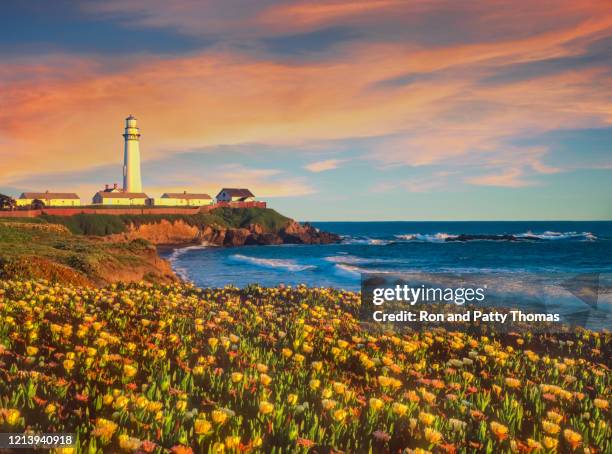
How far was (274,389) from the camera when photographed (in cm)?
438

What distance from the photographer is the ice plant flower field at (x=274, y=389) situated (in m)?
3.32

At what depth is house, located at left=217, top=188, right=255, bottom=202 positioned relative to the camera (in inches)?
4670

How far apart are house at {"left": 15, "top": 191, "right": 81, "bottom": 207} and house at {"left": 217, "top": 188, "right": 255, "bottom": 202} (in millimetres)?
32449

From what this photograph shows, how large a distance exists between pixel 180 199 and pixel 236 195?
Answer: 13.8m

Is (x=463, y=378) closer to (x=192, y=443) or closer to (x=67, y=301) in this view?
(x=192, y=443)

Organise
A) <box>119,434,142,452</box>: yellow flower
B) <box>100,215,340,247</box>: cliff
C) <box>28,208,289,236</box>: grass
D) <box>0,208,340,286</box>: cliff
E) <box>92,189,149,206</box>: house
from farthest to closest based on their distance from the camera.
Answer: <box>92,189,149,206</box>: house
<box>100,215,340,247</box>: cliff
<box>28,208,289,236</box>: grass
<box>0,208,340,286</box>: cliff
<box>119,434,142,452</box>: yellow flower

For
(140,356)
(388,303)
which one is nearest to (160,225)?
(388,303)

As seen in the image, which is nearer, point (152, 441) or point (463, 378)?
point (152, 441)

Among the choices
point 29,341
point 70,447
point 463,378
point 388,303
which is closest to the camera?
point 70,447

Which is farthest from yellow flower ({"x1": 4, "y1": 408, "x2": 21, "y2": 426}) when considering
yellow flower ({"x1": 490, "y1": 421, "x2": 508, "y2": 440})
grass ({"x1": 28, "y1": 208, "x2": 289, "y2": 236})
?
grass ({"x1": 28, "y1": 208, "x2": 289, "y2": 236})

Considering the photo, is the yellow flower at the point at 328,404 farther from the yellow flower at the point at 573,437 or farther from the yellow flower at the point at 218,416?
the yellow flower at the point at 573,437

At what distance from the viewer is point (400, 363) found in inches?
215

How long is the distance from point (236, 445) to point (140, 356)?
2.23m

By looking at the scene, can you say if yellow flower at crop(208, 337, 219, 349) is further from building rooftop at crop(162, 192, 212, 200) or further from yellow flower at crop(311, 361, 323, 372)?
building rooftop at crop(162, 192, 212, 200)
